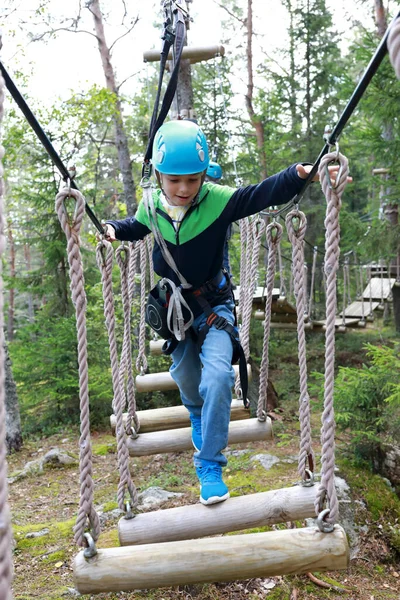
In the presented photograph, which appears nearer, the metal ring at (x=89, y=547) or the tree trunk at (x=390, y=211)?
the metal ring at (x=89, y=547)

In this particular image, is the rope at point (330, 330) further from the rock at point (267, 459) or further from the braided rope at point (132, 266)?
the rock at point (267, 459)

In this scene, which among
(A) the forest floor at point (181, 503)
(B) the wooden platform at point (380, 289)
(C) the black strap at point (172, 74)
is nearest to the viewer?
(C) the black strap at point (172, 74)

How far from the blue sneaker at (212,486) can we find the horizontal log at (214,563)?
0.21 metres

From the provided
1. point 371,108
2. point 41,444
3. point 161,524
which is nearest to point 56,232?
point 41,444

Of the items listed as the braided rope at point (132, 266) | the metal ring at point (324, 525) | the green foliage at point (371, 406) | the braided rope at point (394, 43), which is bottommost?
the green foliage at point (371, 406)

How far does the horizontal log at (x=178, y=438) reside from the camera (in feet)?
7.66

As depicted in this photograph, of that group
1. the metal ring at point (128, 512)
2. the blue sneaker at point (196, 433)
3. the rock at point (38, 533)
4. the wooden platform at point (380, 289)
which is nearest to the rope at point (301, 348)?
the blue sneaker at point (196, 433)

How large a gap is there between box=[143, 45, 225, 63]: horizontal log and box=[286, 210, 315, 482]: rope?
2.63m

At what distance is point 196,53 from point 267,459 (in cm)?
364

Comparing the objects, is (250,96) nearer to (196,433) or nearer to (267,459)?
(267,459)

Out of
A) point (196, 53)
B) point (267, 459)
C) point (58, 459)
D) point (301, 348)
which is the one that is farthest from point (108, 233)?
point (58, 459)

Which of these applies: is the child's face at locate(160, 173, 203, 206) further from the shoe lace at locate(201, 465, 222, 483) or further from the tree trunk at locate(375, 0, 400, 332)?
the tree trunk at locate(375, 0, 400, 332)

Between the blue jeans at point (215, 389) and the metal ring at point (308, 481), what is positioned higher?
the blue jeans at point (215, 389)

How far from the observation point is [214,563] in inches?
56.6
